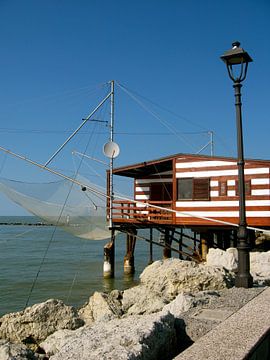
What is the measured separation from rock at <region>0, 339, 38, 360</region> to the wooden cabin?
41.8 feet

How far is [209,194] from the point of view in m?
18.8

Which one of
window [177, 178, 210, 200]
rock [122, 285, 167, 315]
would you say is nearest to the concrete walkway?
rock [122, 285, 167, 315]

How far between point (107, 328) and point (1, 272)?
2186cm

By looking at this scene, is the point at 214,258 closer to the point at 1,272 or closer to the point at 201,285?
the point at 201,285

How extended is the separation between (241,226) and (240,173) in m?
0.99

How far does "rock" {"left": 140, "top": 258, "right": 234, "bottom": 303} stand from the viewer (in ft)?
28.2

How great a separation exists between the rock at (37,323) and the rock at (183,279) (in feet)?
6.74

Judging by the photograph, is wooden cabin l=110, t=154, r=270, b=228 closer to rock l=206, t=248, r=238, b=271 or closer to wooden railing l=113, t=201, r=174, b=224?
wooden railing l=113, t=201, r=174, b=224

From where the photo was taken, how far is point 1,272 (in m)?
24.4

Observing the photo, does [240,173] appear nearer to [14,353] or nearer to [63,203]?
[14,353]

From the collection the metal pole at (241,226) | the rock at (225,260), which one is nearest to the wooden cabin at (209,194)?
the rock at (225,260)

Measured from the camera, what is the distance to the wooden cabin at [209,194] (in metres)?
17.7

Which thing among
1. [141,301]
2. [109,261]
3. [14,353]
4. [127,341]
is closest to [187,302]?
[127,341]

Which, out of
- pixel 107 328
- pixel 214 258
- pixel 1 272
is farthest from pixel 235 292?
pixel 1 272
